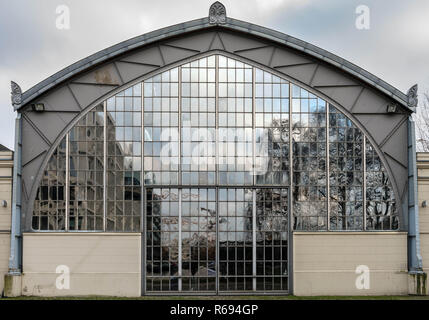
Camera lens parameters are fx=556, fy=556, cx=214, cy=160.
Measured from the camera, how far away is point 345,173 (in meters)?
24.0

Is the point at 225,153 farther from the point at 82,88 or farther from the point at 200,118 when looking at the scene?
the point at 82,88

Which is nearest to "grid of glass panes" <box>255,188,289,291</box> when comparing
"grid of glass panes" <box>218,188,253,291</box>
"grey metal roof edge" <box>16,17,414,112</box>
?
"grid of glass panes" <box>218,188,253,291</box>

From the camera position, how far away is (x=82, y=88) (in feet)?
79.0

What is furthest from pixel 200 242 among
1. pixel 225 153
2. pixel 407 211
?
pixel 407 211

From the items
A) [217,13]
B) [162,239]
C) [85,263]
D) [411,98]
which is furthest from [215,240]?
[411,98]

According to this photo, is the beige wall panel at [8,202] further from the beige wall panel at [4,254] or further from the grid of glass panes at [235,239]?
the grid of glass panes at [235,239]

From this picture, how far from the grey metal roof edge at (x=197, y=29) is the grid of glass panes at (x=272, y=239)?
5.97 meters

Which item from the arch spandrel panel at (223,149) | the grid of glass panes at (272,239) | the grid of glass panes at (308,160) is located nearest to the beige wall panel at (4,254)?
the arch spandrel panel at (223,149)

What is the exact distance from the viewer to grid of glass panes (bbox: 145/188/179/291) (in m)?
23.5

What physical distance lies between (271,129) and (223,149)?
7.43 ft

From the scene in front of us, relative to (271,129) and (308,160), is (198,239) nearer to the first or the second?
(271,129)

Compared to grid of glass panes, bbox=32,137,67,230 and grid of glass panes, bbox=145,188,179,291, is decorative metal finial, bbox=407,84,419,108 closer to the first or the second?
grid of glass panes, bbox=145,188,179,291

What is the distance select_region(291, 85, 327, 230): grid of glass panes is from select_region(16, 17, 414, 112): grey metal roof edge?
5.84 feet

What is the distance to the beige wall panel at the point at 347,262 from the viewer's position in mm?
23438
